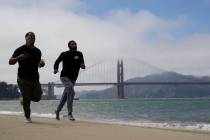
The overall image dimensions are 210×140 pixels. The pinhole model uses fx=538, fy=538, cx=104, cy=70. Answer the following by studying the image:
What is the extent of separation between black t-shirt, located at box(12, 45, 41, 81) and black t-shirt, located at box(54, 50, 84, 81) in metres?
1.13

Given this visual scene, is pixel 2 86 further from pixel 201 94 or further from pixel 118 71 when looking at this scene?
pixel 201 94

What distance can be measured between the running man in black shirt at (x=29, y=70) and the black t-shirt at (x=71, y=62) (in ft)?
3.68

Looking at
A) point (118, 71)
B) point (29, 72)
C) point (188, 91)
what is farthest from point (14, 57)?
point (188, 91)

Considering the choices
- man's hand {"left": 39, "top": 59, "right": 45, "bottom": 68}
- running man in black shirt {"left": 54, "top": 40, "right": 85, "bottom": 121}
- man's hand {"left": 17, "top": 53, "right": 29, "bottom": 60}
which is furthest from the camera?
running man in black shirt {"left": 54, "top": 40, "right": 85, "bottom": 121}

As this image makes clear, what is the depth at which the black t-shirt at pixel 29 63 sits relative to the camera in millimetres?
6496

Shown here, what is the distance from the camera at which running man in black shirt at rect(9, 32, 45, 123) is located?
6.49 metres

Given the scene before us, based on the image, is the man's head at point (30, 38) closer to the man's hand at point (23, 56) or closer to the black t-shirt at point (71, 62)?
the man's hand at point (23, 56)

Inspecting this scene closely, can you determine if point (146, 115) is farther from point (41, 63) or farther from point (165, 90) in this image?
point (165, 90)

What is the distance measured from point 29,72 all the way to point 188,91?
268ft

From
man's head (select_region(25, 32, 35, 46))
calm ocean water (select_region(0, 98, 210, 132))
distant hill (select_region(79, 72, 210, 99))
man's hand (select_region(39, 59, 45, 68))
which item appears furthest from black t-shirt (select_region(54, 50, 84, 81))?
distant hill (select_region(79, 72, 210, 99))

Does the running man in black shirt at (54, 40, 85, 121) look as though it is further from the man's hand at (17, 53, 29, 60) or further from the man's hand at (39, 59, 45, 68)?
the man's hand at (17, 53, 29, 60)

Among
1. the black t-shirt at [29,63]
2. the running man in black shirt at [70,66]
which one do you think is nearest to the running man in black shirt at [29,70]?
the black t-shirt at [29,63]

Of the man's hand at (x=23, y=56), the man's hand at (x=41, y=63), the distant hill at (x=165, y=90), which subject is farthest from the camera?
the distant hill at (x=165, y=90)

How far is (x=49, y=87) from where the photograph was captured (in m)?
63.8
